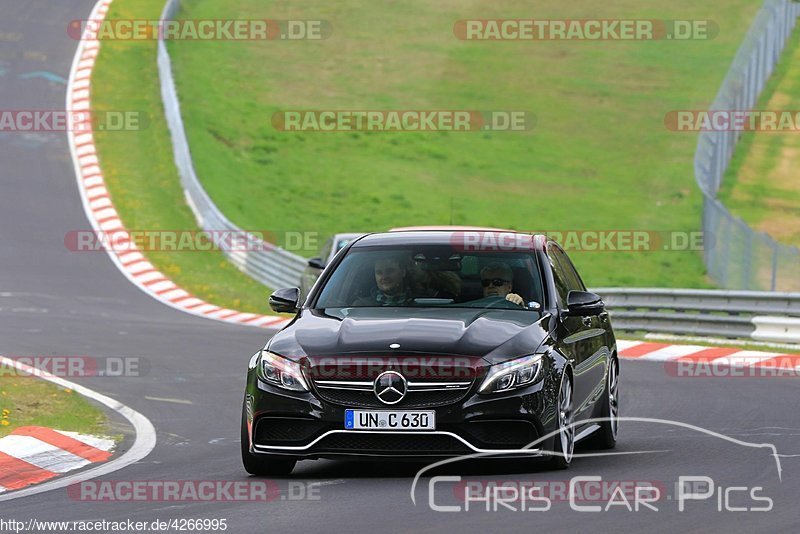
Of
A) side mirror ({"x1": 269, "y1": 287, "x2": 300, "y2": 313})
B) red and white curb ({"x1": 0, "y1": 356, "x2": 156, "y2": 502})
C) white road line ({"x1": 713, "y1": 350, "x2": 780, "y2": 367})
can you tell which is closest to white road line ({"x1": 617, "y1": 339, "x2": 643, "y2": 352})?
white road line ({"x1": 713, "y1": 350, "x2": 780, "y2": 367})

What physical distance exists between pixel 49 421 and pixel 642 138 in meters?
36.2

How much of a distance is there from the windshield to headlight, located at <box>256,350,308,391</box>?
3.18 feet

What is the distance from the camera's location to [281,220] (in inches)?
1484

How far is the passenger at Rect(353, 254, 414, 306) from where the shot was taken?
10609 millimetres

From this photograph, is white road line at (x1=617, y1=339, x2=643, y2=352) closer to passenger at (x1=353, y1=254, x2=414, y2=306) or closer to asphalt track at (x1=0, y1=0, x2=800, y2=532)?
asphalt track at (x1=0, y1=0, x2=800, y2=532)

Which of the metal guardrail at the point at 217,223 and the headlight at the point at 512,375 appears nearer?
the headlight at the point at 512,375

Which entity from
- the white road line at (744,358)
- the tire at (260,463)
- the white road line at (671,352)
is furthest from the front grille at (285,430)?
the white road line at (671,352)

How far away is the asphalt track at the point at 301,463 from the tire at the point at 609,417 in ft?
0.45

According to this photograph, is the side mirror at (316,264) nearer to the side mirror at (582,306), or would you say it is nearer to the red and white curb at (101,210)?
Answer: the red and white curb at (101,210)

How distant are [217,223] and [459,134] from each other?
1631 centimetres

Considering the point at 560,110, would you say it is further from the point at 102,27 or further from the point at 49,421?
the point at 49,421

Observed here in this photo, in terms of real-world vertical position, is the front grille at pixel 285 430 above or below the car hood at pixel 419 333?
below

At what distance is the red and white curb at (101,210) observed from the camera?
2698cm

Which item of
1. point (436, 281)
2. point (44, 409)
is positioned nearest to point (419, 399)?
point (436, 281)
